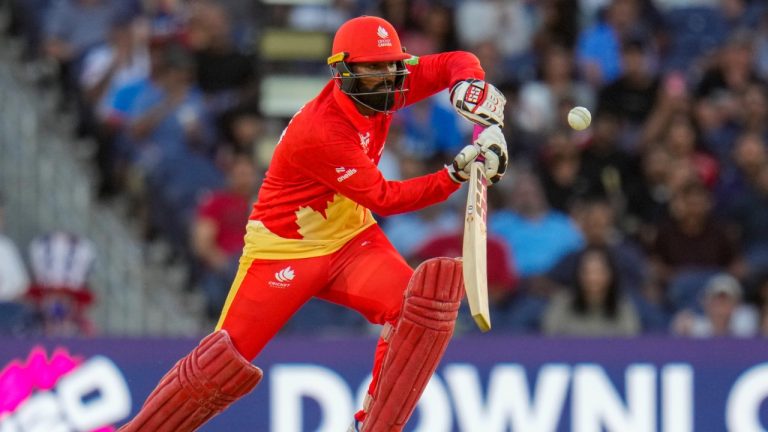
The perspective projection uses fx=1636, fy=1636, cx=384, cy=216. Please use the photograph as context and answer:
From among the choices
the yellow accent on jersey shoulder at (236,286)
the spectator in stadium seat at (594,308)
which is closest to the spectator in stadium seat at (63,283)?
the spectator in stadium seat at (594,308)

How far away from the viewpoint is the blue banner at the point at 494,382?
8.41 m

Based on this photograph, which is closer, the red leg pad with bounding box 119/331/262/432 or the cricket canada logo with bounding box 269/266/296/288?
the red leg pad with bounding box 119/331/262/432

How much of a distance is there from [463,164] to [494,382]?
2.54 metres

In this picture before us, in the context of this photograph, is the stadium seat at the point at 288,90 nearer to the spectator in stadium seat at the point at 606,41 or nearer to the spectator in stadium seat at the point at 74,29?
the spectator in stadium seat at the point at 74,29

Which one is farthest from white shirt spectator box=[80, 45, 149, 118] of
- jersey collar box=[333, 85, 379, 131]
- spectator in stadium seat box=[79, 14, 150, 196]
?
jersey collar box=[333, 85, 379, 131]

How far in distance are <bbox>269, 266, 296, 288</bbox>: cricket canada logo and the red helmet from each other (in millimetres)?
886

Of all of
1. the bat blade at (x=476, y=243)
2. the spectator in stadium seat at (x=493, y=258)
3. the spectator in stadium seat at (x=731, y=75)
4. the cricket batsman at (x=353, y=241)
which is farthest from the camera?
the spectator in stadium seat at (x=731, y=75)

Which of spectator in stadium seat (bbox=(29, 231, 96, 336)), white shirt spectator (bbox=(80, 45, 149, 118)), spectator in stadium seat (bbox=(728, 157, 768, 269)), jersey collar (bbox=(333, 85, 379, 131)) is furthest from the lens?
white shirt spectator (bbox=(80, 45, 149, 118))

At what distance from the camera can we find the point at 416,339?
633cm

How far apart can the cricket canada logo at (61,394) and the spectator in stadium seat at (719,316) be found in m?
3.38

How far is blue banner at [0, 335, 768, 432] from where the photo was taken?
27.6ft

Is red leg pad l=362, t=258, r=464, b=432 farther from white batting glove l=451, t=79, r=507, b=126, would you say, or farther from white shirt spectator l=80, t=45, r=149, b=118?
white shirt spectator l=80, t=45, r=149, b=118

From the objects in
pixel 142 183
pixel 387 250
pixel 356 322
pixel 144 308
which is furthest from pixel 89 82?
pixel 387 250

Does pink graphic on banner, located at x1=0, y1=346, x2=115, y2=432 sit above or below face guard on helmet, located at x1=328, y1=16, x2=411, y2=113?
below
